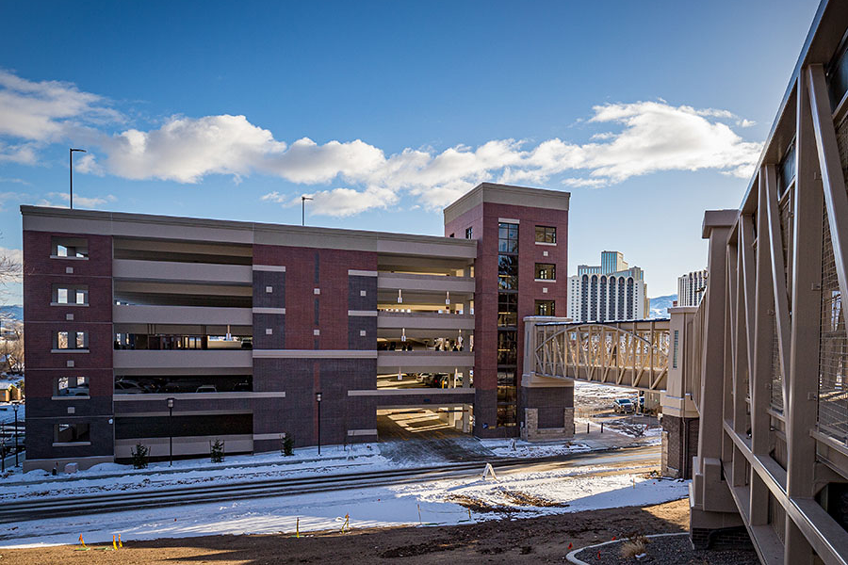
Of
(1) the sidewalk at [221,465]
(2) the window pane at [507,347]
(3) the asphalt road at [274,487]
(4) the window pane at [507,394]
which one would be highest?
(2) the window pane at [507,347]

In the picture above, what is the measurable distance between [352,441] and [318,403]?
4.01 metres

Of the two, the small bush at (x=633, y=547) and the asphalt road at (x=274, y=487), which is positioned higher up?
the small bush at (x=633, y=547)

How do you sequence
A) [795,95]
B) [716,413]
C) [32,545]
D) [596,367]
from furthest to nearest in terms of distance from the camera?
[596,367] < [32,545] < [716,413] < [795,95]

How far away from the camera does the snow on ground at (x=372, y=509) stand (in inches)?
821

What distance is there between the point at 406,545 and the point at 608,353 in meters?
20.0

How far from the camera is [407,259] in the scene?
41.9m

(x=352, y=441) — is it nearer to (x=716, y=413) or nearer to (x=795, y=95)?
(x=716, y=413)

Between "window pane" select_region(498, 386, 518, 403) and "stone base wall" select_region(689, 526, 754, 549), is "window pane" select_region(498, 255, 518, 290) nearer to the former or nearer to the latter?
"window pane" select_region(498, 386, 518, 403)

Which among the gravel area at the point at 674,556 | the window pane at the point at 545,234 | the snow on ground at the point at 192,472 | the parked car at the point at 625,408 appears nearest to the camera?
the gravel area at the point at 674,556

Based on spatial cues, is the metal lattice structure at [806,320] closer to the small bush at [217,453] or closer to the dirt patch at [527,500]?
the dirt patch at [527,500]

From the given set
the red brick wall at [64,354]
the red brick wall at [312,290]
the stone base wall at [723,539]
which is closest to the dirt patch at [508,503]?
the stone base wall at [723,539]

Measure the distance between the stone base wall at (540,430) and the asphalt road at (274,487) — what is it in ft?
15.2

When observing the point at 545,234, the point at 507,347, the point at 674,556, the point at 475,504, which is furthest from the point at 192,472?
the point at 545,234

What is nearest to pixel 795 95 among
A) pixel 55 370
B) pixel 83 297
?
pixel 55 370
